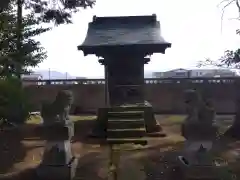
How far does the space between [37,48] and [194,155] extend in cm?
691

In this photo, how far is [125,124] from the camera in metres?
10.7

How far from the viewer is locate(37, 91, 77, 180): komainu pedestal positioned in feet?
21.9

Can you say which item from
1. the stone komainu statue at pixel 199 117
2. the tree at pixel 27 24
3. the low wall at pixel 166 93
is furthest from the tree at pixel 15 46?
the low wall at pixel 166 93

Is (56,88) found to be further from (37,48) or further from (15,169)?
(15,169)

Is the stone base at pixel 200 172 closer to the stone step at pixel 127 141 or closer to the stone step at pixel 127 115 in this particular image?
the stone step at pixel 127 141

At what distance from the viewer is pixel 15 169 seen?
748 cm

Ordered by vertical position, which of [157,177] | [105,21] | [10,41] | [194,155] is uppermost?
[105,21]

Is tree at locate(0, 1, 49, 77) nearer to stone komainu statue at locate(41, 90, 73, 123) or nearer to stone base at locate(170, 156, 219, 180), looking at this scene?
stone komainu statue at locate(41, 90, 73, 123)

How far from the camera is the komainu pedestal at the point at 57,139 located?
668 centimetres

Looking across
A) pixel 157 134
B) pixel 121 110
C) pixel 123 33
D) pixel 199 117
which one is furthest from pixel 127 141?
pixel 123 33

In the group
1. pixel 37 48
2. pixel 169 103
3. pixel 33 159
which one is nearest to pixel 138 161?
pixel 33 159

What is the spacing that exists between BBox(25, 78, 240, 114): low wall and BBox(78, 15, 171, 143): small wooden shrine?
570 centimetres

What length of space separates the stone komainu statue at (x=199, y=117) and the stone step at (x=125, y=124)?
4.01m

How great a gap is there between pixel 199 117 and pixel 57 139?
262 cm
